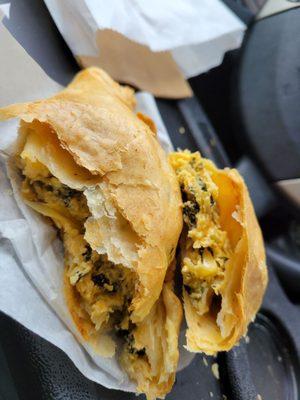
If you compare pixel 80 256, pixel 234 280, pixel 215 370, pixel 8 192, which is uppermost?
pixel 8 192

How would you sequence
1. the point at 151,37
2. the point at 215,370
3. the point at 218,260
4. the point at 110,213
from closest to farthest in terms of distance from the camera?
the point at 110,213 < the point at 218,260 < the point at 215,370 < the point at 151,37

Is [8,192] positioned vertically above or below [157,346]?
above

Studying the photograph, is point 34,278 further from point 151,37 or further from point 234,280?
point 151,37

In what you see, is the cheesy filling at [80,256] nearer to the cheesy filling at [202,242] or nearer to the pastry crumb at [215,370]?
the cheesy filling at [202,242]

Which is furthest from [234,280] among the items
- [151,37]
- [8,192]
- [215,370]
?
[151,37]

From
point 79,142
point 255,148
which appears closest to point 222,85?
point 255,148

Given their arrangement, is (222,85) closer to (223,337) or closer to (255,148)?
(255,148)
